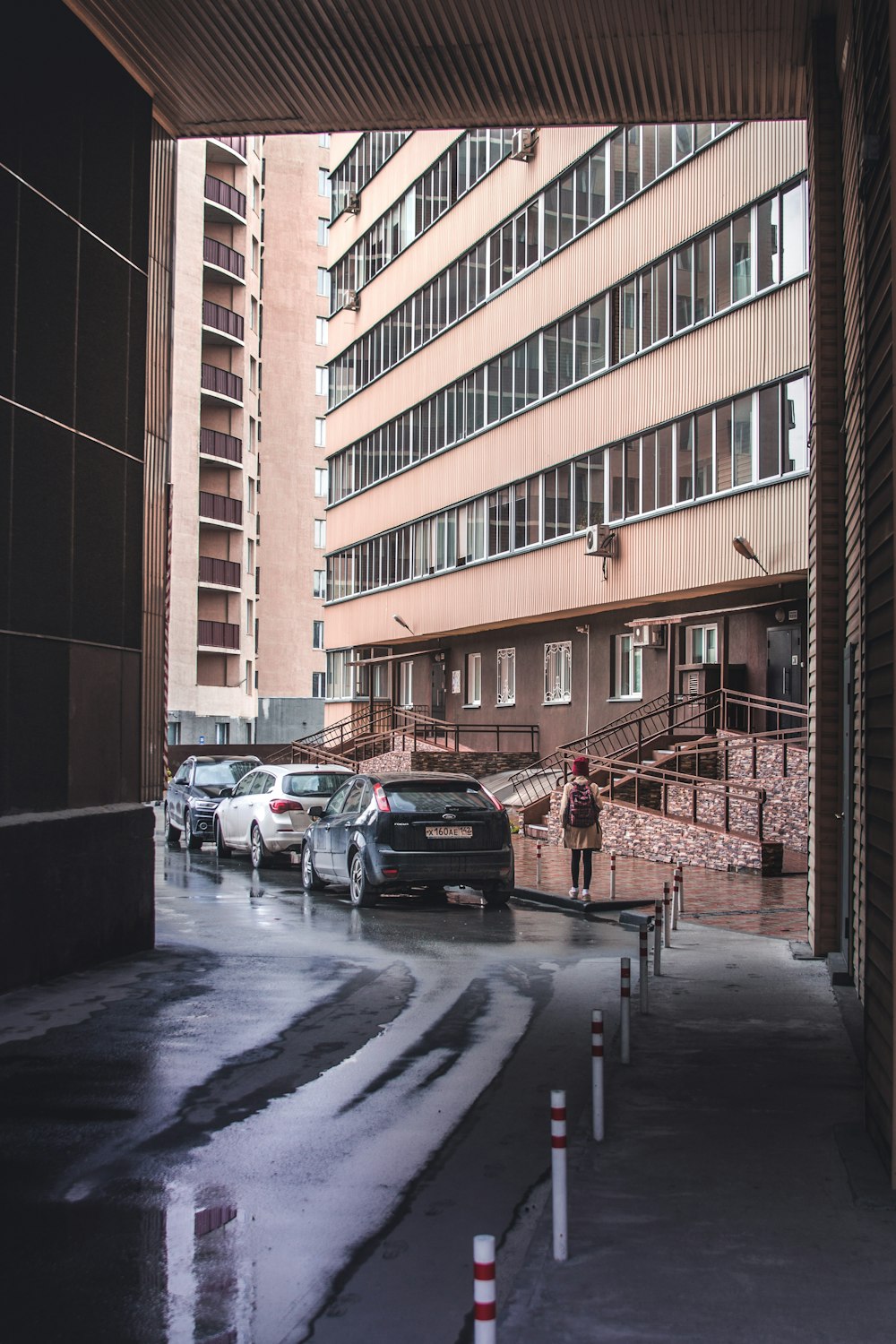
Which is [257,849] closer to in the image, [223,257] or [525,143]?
[525,143]

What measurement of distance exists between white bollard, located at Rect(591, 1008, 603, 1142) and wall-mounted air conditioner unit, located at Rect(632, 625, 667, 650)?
941 inches

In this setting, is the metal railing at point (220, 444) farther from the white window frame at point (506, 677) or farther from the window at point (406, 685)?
the white window frame at point (506, 677)

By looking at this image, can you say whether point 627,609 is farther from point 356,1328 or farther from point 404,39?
point 356,1328

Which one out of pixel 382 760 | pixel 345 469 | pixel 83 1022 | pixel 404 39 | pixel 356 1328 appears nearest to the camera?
pixel 356 1328

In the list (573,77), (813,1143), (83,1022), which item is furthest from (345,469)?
(813,1143)

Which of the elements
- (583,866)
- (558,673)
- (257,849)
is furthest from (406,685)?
(583,866)

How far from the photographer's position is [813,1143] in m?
6.91

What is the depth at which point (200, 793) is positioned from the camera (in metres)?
27.9

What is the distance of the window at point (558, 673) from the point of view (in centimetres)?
3544

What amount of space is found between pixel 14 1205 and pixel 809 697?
968 centimetres

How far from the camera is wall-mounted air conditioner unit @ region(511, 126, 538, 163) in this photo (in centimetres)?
3375

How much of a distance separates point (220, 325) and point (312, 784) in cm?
Answer: 4468

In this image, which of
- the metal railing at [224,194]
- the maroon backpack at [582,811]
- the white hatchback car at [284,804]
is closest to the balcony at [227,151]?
the metal railing at [224,194]

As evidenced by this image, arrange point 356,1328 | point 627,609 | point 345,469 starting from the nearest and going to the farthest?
1. point 356,1328
2. point 627,609
3. point 345,469
